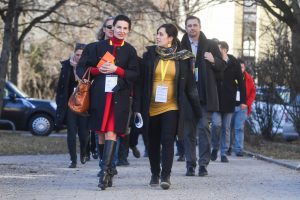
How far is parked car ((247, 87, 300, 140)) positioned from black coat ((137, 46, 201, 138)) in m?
9.91

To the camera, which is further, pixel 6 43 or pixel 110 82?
pixel 6 43

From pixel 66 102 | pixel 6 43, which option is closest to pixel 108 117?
pixel 66 102

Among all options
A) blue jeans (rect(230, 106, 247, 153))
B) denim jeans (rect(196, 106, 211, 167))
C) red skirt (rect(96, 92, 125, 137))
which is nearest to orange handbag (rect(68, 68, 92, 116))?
red skirt (rect(96, 92, 125, 137))

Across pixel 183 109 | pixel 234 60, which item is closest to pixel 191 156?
pixel 183 109

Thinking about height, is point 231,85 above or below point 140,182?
above

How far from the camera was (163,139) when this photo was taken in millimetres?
9914

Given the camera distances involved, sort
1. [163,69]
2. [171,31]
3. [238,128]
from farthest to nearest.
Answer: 1. [238,128]
2. [171,31]
3. [163,69]

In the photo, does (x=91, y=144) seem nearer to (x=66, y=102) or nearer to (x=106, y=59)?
(x=66, y=102)

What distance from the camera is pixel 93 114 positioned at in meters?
9.80

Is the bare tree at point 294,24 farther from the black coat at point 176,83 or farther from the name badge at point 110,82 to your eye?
the name badge at point 110,82

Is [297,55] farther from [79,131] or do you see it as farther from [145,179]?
[145,179]

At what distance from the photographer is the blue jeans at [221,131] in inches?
569

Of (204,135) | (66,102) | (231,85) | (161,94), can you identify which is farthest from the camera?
(231,85)

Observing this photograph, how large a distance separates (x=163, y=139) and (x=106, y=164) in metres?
0.75
